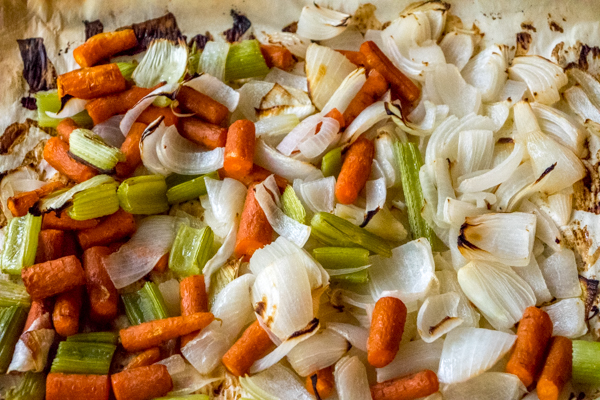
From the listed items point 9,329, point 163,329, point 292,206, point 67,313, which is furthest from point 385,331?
point 9,329

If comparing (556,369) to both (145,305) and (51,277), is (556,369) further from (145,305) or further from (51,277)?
(51,277)

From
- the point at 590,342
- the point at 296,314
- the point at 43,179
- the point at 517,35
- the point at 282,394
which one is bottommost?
the point at 282,394

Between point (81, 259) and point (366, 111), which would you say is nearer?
point (81, 259)

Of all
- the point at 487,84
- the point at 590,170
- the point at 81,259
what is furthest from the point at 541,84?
the point at 81,259

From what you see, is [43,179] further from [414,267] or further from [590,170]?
[590,170]

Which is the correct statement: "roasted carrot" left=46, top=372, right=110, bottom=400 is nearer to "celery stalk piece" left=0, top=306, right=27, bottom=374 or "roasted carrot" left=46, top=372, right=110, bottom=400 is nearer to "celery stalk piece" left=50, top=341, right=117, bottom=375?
"celery stalk piece" left=50, top=341, right=117, bottom=375

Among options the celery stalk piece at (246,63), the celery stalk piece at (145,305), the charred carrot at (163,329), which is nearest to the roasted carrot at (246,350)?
the charred carrot at (163,329)

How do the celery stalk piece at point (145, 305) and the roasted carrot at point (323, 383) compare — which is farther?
the celery stalk piece at point (145, 305)

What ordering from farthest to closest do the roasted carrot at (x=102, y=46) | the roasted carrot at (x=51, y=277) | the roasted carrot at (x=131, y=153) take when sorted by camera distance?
the roasted carrot at (x=102, y=46) < the roasted carrot at (x=131, y=153) < the roasted carrot at (x=51, y=277)

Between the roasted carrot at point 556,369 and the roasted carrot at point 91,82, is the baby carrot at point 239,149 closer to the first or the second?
the roasted carrot at point 91,82
